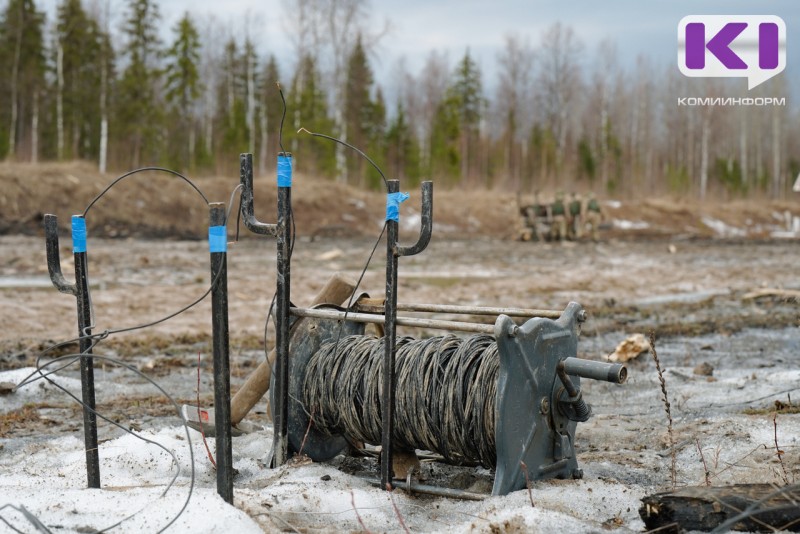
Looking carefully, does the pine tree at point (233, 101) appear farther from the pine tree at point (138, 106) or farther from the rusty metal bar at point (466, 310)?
the rusty metal bar at point (466, 310)

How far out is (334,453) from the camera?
4879mm

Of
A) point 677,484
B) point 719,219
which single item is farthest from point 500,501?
point 719,219

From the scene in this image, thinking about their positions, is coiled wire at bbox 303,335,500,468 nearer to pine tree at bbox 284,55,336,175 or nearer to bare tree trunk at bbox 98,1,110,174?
bare tree trunk at bbox 98,1,110,174

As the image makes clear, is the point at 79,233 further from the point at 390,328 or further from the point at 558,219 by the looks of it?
the point at 558,219

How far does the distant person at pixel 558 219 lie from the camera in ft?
92.6

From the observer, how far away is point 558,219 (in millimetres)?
28312

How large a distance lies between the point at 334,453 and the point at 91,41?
144 feet

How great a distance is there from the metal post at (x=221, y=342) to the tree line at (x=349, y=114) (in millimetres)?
31824

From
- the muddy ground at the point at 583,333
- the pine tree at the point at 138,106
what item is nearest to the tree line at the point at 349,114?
the pine tree at the point at 138,106

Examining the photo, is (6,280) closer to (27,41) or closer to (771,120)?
(27,41)

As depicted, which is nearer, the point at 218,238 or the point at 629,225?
the point at 218,238

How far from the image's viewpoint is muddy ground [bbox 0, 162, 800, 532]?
15.0 ft

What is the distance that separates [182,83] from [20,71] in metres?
8.87

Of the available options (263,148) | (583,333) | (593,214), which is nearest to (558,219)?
(593,214)
